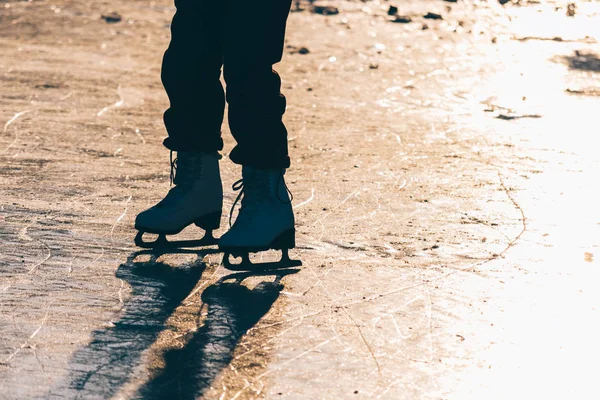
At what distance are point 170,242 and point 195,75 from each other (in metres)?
0.51

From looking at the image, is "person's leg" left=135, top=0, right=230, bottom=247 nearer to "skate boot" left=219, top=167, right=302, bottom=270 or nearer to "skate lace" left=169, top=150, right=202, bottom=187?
"skate lace" left=169, top=150, right=202, bottom=187

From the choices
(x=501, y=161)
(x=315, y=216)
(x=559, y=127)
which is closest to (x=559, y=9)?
(x=559, y=127)

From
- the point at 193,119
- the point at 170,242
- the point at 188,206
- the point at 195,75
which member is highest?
the point at 195,75

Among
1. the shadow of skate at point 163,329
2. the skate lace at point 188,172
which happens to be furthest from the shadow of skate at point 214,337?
the skate lace at point 188,172

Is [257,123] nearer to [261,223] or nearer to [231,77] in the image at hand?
[231,77]

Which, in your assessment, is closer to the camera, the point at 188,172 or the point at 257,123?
the point at 257,123

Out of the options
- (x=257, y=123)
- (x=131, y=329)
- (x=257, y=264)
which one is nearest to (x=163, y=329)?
(x=131, y=329)

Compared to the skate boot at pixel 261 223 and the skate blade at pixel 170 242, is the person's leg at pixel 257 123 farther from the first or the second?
the skate blade at pixel 170 242

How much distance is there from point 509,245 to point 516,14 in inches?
288

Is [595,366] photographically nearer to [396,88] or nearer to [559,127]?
[559,127]

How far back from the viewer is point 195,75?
335cm

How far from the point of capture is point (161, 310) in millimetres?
2855

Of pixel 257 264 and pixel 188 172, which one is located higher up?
pixel 188 172

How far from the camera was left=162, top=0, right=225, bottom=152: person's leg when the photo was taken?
3.29 meters
